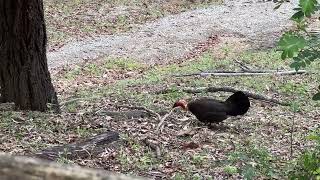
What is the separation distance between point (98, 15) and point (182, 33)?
3.41 meters

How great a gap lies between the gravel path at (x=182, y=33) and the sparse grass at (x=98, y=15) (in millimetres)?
636

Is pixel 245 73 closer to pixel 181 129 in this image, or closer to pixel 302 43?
pixel 181 129

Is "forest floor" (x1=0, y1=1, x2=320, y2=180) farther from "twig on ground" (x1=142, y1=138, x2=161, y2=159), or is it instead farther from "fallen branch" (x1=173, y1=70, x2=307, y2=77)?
"fallen branch" (x1=173, y1=70, x2=307, y2=77)

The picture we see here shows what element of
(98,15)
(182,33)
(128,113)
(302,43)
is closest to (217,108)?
(128,113)

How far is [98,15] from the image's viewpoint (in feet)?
69.8

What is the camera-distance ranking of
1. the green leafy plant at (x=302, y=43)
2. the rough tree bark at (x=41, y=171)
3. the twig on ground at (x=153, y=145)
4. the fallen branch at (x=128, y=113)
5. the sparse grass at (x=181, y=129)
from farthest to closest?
the fallen branch at (x=128, y=113) → the twig on ground at (x=153, y=145) → the sparse grass at (x=181, y=129) → the green leafy plant at (x=302, y=43) → the rough tree bark at (x=41, y=171)

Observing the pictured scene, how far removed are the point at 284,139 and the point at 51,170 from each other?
5849 millimetres

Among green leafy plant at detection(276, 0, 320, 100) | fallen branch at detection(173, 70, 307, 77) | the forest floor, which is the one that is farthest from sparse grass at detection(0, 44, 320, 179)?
green leafy plant at detection(276, 0, 320, 100)

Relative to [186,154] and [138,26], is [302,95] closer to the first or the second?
[186,154]

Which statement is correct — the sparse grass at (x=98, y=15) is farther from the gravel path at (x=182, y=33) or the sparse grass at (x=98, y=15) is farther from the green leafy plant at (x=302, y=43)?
the green leafy plant at (x=302, y=43)

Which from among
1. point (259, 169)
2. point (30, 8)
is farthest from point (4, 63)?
point (259, 169)

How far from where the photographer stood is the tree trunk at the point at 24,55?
704 cm

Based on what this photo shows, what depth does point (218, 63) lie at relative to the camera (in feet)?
47.5

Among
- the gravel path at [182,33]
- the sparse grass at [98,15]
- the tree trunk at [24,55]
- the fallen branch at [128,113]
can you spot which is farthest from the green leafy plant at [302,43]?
the sparse grass at [98,15]
